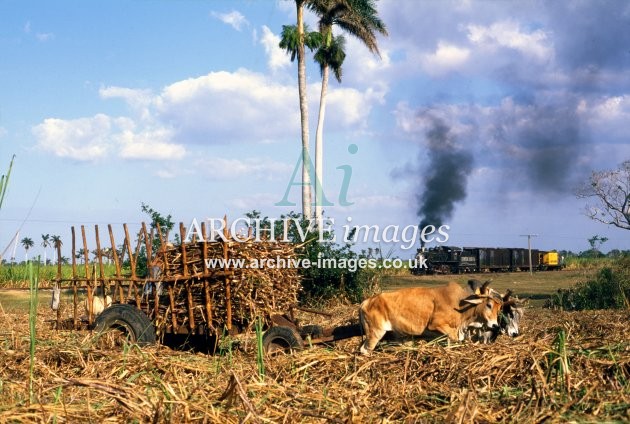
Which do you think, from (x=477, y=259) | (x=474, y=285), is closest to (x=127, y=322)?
(x=474, y=285)

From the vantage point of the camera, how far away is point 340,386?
6.56m

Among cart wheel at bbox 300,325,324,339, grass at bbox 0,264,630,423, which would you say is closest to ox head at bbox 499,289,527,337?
grass at bbox 0,264,630,423

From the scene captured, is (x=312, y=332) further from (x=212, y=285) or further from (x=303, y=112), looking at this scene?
(x=303, y=112)

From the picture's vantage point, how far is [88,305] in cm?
1122

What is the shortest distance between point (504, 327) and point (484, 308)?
0.50 metres

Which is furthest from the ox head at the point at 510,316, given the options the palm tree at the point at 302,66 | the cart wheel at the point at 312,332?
the palm tree at the point at 302,66

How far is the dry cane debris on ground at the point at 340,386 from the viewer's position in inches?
198

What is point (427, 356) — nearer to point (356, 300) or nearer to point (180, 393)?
point (180, 393)

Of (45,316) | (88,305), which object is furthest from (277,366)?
(45,316)

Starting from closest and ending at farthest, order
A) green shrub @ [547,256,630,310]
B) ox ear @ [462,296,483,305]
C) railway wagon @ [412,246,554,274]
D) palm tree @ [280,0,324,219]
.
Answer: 1. ox ear @ [462,296,483,305]
2. green shrub @ [547,256,630,310]
3. palm tree @ [280,0,324,219]
4. railway wagon @ [412,246,554,274]

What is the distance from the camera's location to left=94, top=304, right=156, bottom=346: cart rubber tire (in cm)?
1030

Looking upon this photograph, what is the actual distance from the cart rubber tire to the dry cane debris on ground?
1.58 metres

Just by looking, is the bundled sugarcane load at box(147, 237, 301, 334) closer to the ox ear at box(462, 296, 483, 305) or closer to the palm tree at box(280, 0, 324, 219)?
the ox ear at box(462, 296, 483, 305)

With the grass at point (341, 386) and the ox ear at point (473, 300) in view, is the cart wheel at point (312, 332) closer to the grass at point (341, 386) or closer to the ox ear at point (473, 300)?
the ox ear at point (473, 300)
